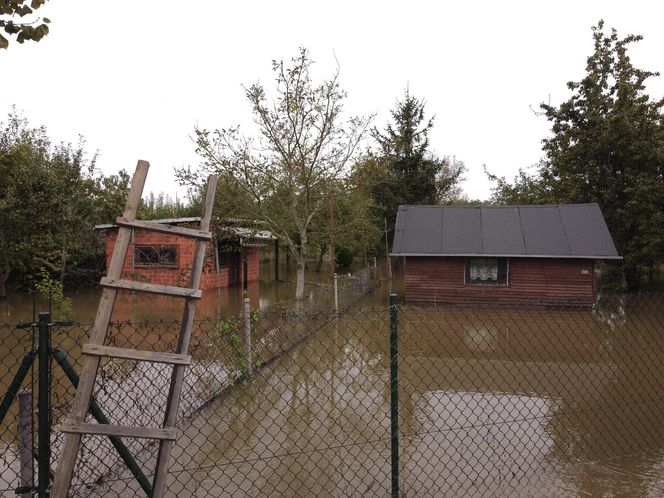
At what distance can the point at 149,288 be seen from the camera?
2262 mm

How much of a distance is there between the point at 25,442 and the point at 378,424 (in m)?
4.25

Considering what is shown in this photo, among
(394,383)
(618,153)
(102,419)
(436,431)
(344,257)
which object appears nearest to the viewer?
(102,419)

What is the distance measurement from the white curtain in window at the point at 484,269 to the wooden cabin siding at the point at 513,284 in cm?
32

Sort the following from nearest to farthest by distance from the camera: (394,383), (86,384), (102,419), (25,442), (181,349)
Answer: (86,384), (181,349), (102,419), (25,442), (394,383)

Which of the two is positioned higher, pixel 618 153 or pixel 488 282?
pixel 618 153

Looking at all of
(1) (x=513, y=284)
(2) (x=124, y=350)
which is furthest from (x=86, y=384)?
(1) (x=513, y=284)

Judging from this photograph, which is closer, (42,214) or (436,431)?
(436,431)

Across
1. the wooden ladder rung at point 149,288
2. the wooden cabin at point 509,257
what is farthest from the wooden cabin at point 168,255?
the wooden ladder rung at point 149,288

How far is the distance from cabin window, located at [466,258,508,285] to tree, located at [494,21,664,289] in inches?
205

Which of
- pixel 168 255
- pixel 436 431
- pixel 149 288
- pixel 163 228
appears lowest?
pixel 436 431

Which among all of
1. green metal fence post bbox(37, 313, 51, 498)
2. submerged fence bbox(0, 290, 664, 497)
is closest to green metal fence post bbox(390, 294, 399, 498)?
submerged fence bbox(0, 290, 664, 497)

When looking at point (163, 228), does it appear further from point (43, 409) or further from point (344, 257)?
point (344, 257)

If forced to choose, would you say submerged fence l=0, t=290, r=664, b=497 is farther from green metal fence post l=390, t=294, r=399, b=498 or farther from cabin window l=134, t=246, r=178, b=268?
cabin window l=134, t=246, r=178, b=268

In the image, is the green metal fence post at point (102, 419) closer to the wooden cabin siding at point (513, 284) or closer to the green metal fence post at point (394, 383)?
the green metal fence post at point (394, 383)
